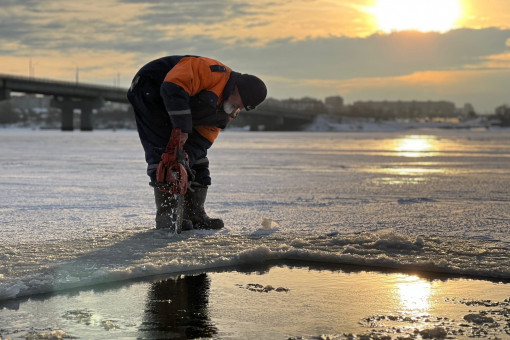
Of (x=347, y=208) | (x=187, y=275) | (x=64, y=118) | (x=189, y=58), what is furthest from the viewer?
(x=64, y=118)

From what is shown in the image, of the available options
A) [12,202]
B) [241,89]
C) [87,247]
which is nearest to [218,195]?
[12,202]

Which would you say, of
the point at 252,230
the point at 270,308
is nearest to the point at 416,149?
the point at 252,230

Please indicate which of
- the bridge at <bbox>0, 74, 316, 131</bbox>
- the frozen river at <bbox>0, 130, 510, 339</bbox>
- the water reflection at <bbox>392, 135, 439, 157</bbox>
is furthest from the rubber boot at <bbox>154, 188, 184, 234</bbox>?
the bridge at <bbox>0, 74, 316, 131</bbox>

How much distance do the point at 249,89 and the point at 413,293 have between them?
8.64 ft

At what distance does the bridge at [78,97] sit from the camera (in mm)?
78062

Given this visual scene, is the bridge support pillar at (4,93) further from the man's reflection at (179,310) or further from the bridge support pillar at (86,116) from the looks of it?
the man's reflection at (179,310)

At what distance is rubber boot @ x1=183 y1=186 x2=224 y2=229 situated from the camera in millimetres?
5656

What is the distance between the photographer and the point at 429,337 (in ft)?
8.62

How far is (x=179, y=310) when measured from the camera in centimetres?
302

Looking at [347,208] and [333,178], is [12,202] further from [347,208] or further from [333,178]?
[333,178]

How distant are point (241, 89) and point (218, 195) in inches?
129

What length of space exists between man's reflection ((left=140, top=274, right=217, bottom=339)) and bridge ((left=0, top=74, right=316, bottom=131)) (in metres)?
76.7

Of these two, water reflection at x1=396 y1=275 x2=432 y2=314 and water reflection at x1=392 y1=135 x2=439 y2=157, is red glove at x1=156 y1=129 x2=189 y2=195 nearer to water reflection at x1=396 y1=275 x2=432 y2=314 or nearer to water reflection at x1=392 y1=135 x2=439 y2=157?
water reflection at x1=396 y1=275 x2=432 y2=314

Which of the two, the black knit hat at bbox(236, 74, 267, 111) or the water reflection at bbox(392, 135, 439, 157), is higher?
the black knit hat at bbox(236, 74, 267, 111)
